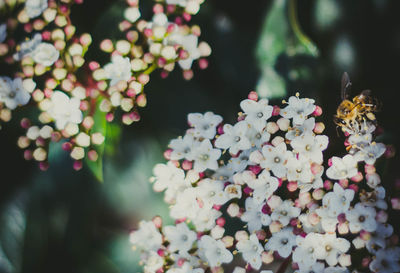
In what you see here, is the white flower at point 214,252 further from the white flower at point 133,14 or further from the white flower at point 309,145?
the white flower at point 133,14

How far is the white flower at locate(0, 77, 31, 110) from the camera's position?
0.89 m

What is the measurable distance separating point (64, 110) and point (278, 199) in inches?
17.3

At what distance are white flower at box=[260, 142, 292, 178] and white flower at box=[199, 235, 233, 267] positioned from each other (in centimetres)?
17

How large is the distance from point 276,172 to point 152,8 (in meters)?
0.52

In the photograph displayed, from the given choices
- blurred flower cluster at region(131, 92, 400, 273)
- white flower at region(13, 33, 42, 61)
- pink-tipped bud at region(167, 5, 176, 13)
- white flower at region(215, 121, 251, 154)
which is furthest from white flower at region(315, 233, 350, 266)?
white flower at region(13, 33, 42, 61)

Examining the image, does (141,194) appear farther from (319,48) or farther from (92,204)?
(319,48)

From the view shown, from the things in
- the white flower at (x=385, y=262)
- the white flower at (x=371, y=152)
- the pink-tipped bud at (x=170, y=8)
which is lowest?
the white flower at (x=385, y=262)

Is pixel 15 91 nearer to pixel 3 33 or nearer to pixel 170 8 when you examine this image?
pixel 3 33

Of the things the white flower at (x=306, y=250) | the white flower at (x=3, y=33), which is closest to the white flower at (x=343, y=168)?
the white flower at (x=306, y=250)

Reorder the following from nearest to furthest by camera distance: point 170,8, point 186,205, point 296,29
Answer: point 186,205 < point 170,8 < point 296,29

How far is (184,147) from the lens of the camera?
0.88 meters

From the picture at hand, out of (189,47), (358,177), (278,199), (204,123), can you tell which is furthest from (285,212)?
(189,47)

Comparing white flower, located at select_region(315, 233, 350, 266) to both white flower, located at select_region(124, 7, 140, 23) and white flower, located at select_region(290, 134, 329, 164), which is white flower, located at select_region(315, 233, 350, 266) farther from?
white flower, located at select_region(124, 7, 140, 23)

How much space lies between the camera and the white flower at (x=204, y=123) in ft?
2.84
